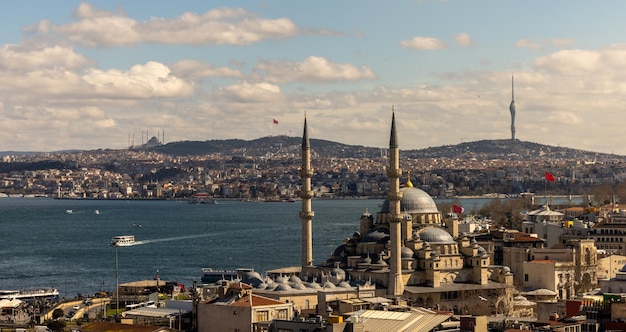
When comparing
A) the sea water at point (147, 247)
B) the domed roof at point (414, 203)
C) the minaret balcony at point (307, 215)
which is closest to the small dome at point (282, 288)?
the minaret balcony at point (307, 215)

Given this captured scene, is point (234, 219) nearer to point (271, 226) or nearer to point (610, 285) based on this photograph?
point (271, 226)

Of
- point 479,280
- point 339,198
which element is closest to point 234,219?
point 339,198

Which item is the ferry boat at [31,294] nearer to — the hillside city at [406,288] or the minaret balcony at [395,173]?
the hillside city at [406,288]

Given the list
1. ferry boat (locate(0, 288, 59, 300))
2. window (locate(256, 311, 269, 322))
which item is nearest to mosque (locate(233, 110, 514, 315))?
window (locate(256, 311, 269, 322))

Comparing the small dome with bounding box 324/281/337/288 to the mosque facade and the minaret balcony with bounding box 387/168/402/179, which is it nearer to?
the mosque facade

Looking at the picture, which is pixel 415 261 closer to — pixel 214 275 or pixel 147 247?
pixel 214 275

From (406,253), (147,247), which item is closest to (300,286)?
(406,253)
